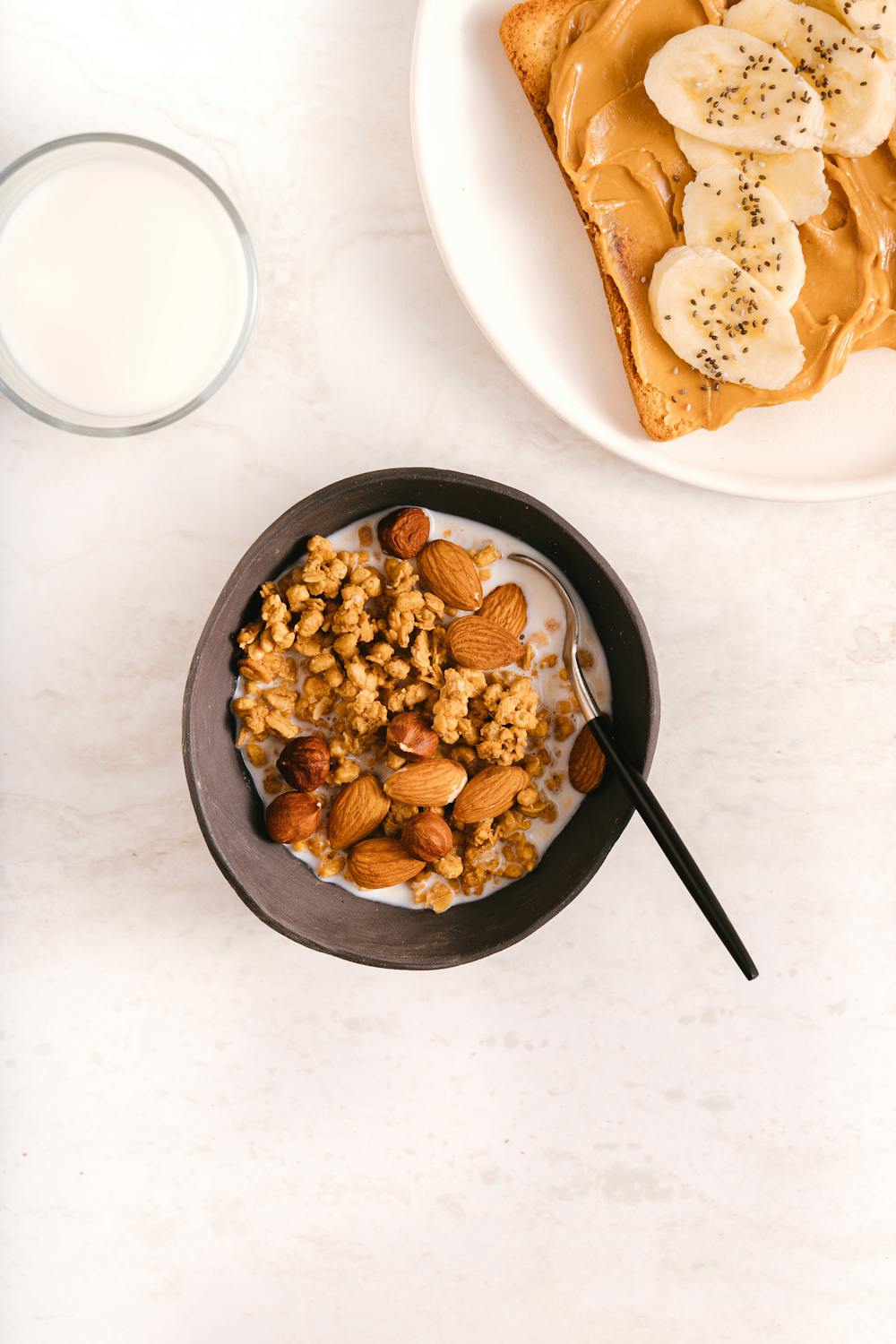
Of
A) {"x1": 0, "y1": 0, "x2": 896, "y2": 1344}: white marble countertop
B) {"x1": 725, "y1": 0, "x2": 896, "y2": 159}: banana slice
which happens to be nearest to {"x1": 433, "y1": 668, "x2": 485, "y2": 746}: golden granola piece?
{"x1": 0, "y1": 0, "x2": 896, "y2": 1344}: white marble countertop

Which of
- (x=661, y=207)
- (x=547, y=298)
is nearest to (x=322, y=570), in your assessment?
(x=547, y=298)

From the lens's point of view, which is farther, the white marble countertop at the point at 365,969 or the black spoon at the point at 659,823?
the white marble countertop at the point at 365,969

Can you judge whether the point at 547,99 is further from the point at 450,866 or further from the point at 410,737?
the point at 450,866

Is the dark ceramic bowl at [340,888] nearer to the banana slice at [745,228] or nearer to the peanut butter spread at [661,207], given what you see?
the peanut butter spread at [661,207]

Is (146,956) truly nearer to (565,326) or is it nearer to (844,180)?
(565,326)

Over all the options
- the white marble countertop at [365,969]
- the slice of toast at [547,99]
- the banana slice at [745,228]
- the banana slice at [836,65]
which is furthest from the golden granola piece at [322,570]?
the banana slice at [836,65]

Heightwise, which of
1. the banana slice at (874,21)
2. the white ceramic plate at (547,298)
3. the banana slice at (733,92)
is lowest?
the white ceramic plate at (547,298)

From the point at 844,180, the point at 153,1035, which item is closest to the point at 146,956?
the point at 153,1035
